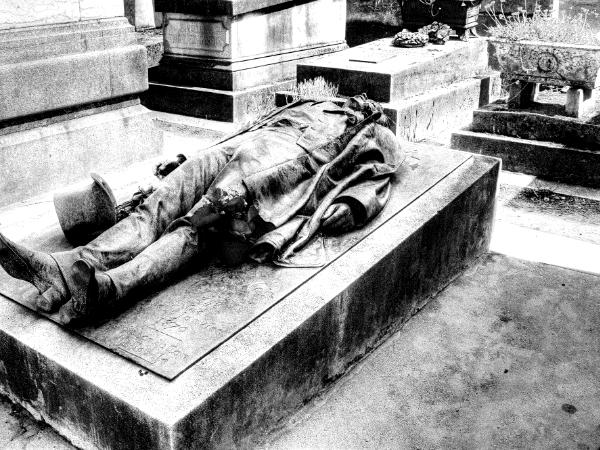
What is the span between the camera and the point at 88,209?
11.5 ft

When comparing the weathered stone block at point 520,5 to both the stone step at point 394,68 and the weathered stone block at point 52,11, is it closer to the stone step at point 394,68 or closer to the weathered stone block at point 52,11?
the stone step at point 394,68

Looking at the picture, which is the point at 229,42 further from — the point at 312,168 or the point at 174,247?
the point at 174,247

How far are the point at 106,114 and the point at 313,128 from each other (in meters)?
2.70

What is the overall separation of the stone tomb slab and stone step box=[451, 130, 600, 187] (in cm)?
322

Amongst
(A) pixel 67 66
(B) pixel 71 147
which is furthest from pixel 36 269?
(A) pixel 67 66

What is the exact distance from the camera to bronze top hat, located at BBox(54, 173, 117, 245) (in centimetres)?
349

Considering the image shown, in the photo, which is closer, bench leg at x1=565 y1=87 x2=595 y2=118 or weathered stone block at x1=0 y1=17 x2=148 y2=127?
weathered stone block at x1=0 y1=17 x2=148 y2=127

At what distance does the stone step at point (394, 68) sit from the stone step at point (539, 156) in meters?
0.83

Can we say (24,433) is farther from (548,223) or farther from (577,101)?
(577,101)

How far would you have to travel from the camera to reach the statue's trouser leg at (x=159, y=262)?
3059 millimetres

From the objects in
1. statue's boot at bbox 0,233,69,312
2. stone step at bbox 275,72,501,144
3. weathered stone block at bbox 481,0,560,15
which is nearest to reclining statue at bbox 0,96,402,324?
statue's boot at bbox 0,233,69,312

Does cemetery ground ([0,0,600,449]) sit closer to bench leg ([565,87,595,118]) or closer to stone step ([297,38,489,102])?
bench leg ([565,87,595,118])

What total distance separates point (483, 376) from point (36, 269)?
2.34 m

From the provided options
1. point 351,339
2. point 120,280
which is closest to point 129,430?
point 120,280
